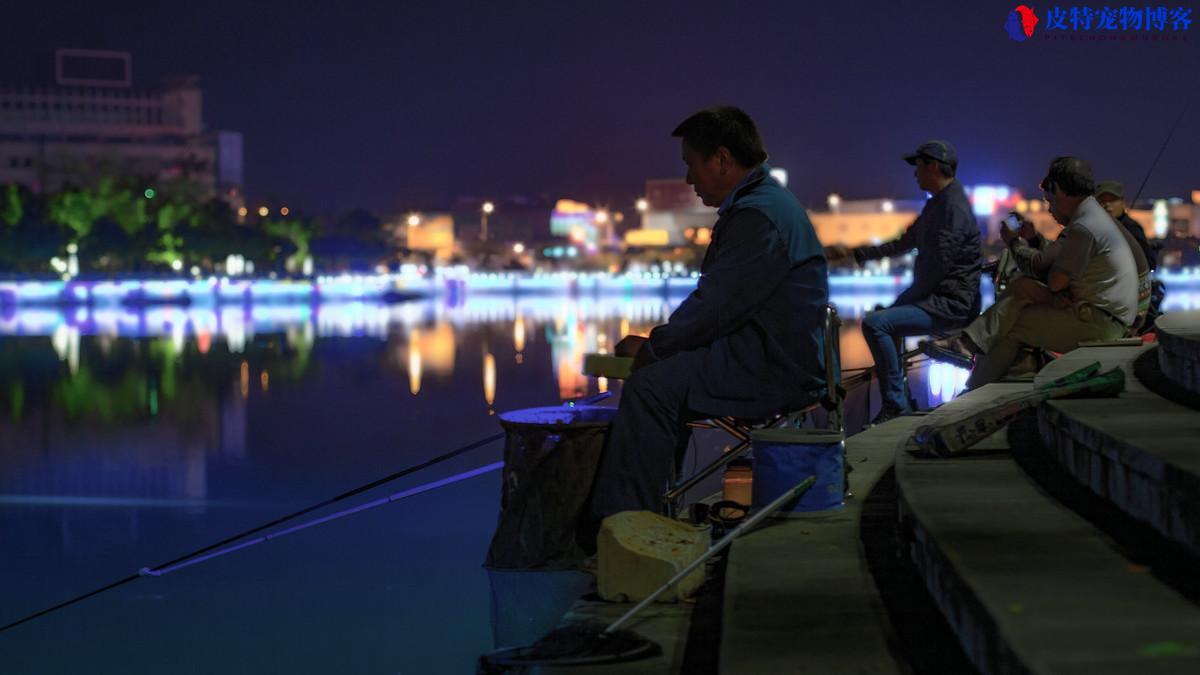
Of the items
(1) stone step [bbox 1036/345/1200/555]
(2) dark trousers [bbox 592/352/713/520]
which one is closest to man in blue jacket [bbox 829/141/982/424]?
(1) stone step [bbox 1036/345/1200/555]

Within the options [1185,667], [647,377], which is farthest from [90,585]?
[1185,667]

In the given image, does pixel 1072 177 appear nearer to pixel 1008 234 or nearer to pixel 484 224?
pixel 1008 234

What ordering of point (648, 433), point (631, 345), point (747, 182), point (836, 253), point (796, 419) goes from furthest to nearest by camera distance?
point (836, 253) → point (796, 419) → point (631, 345) → point (747, 182) → point (648, 433)

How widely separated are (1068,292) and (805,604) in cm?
438

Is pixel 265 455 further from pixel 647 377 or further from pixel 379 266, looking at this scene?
pixel 379 266

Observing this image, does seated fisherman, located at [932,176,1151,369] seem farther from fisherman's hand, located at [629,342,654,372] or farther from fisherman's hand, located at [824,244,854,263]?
fisherman's hand, located at [629,342,654,372]

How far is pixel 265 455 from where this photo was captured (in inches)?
406

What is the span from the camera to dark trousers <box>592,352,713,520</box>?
5031mm

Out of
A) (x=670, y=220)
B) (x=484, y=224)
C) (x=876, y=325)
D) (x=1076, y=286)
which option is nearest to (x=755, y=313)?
(x=876, y=325)

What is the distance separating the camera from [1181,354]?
541cm

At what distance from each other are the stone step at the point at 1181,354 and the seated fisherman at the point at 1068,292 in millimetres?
1167

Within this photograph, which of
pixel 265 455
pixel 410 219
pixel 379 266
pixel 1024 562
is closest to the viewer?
pixel 1024 562

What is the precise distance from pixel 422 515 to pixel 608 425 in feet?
8.02

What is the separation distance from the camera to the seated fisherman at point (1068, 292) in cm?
747
